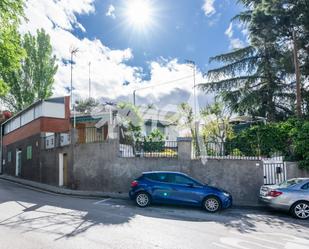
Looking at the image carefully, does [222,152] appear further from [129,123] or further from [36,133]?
[36,133]

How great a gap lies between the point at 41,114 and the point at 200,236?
18367mm

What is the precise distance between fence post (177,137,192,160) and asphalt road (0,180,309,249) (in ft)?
12.0

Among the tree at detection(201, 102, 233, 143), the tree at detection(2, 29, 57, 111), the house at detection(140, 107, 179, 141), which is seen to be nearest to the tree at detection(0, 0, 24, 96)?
the tree at detection(201, 102, 233, 143)

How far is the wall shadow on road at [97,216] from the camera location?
8844mm

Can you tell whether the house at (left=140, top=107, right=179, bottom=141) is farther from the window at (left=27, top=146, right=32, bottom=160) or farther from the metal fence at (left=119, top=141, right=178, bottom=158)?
the metal fence at (left=119, top=141, right=178, bottom=158)

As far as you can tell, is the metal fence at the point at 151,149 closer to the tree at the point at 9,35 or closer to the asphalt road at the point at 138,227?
the asphalt road at the point at 138,227

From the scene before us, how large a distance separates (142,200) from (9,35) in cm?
854

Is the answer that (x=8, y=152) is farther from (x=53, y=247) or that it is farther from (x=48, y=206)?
(x=53, y=247)

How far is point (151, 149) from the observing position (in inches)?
646

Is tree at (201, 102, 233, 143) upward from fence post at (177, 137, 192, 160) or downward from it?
upward

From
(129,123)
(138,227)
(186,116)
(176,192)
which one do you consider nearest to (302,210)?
(176,192)

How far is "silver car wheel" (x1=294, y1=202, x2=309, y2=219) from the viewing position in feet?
36.3

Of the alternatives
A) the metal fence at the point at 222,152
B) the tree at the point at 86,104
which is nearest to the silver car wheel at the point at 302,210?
the metal fence at the point at 222,152

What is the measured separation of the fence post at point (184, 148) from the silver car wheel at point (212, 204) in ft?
12.1
